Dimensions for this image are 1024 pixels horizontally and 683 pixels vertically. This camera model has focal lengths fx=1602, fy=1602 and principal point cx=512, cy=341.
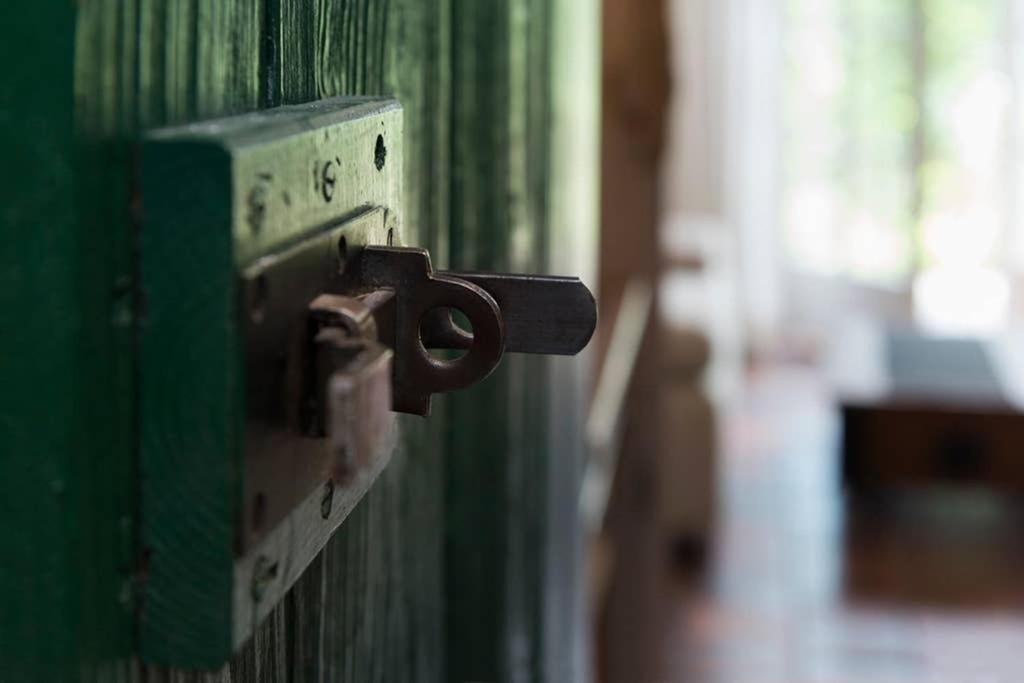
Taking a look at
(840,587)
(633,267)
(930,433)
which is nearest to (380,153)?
(633,267)

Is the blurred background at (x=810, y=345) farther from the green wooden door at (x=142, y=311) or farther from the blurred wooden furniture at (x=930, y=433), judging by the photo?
the green wooden door at (x=142, y=311)

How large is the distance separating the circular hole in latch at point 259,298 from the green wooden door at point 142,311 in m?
0.02

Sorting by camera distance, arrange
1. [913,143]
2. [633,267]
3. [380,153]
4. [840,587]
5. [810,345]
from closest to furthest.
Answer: [380,153], [633,267], [840,587], [913,143], [810,345]

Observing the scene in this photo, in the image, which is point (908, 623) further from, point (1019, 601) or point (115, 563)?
point (115, 563)

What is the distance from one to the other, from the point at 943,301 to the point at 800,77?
0.98 m

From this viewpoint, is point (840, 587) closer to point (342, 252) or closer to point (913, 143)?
point (913, 143)

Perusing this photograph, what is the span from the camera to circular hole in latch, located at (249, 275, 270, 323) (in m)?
0.27

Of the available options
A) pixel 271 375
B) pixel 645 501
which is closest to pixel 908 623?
pixel 645 501

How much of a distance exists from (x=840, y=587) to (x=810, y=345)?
2519mm

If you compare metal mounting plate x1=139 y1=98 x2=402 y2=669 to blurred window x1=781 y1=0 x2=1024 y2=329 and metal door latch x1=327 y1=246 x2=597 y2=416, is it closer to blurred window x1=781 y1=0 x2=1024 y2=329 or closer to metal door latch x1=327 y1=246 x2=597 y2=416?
metal door latch x1=327 y1=246 x2=597 y2=416

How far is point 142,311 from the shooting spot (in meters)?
0.26

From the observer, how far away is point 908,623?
339cm

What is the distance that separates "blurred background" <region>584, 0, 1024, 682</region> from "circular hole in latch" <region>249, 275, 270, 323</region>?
53.7 inches

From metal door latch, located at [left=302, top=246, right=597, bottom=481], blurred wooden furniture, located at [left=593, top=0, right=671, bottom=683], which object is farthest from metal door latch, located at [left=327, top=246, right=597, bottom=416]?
blurred wooden furniture, located at [left=593, top=0, right=671, bottom=683]
